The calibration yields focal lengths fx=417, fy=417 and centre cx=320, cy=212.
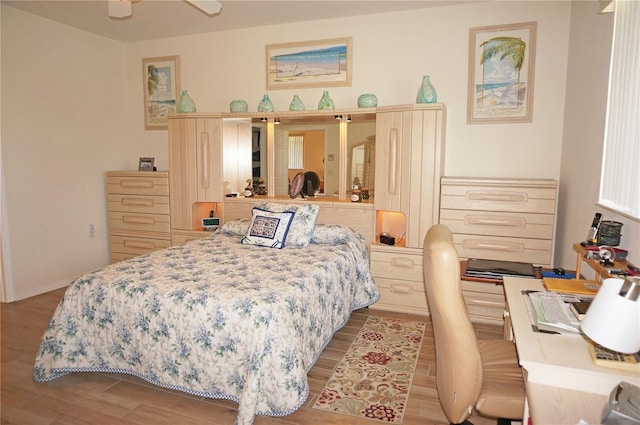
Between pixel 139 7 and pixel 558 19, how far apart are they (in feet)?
12.2

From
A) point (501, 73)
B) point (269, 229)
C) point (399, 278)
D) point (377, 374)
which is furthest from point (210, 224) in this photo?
point (501, 73)

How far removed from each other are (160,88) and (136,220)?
1592mm

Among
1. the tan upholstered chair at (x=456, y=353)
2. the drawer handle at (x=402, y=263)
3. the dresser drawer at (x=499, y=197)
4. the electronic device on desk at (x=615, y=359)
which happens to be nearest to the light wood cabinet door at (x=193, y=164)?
the drawer handle at (x=402, y=263)

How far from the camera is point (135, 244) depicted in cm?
475

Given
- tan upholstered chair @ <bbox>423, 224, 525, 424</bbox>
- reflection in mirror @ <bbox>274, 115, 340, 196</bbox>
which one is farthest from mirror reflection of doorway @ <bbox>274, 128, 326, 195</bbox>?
tan upholstered chair @ <bbox>423, 224, 525, 424</bbox>

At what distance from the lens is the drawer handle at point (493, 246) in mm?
3441

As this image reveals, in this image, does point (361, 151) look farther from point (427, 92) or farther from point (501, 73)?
point (501, 73)

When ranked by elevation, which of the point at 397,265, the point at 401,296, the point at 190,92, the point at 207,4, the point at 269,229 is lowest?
the point at 401,296

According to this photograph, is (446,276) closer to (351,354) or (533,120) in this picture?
(351,354)

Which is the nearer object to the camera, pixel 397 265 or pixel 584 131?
pixel 584 131

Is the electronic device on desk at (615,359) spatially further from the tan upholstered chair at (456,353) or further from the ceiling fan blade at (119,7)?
the ceiling fan blade at (119,7)

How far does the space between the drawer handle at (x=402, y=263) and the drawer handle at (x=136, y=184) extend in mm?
2757

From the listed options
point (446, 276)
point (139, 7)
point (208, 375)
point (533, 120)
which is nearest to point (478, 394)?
A: point (446, 276)

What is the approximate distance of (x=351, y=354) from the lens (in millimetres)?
2975
